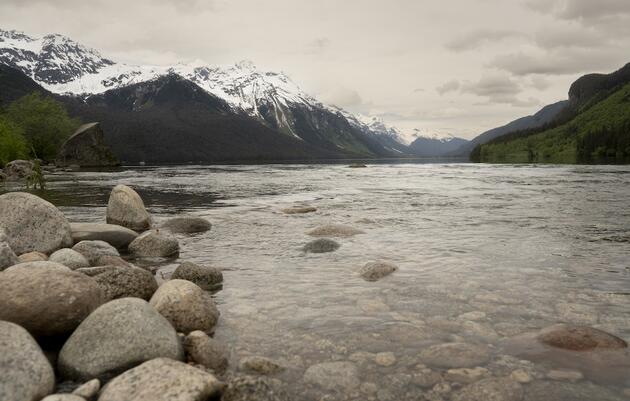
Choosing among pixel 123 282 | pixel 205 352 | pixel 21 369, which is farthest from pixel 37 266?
pixel 205 352

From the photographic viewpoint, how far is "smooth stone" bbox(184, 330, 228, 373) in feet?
24.0

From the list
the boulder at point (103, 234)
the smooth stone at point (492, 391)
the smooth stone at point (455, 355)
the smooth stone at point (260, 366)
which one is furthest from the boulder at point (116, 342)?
the boulder at point (103, 234)

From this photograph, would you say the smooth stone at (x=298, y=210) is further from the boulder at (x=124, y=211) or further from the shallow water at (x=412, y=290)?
the boulder at (x=124, y=211)

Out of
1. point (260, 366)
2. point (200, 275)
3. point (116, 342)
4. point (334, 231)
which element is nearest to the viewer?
point (116, 342)

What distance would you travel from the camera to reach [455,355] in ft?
24.6

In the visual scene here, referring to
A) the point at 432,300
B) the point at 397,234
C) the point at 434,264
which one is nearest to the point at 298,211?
the point at 397,234

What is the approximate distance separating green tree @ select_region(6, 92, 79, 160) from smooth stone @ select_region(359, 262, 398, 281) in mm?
115659

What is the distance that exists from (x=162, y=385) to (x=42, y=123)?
415 ft

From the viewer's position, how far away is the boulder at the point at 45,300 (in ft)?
24.1

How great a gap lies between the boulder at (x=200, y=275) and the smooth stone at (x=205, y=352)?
411 centimetres

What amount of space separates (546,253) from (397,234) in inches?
236

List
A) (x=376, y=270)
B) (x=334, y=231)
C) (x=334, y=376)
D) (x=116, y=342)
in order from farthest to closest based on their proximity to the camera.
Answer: (x=334, y=231) → (x=376, y=270) → (x=334, y=376) → (x=116, y=342)

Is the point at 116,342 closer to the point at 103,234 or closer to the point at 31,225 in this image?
the point at 31,225

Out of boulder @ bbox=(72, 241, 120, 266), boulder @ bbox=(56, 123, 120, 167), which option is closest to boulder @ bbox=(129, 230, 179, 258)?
boulder @ bbox=(72, 241, 120, 266)
